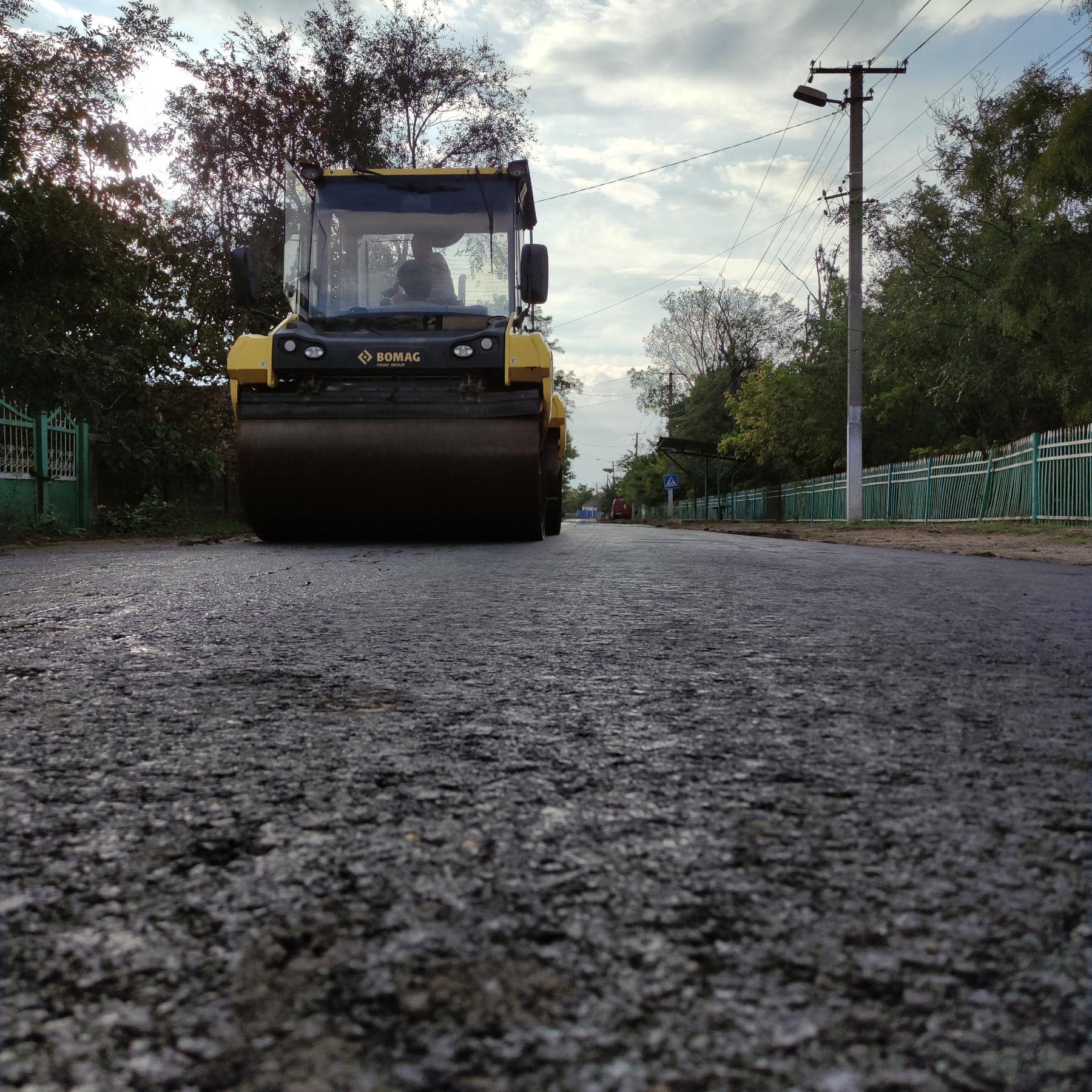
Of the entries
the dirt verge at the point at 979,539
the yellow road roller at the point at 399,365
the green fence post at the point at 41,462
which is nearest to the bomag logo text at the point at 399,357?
the yellow road roller at the point at 399,365

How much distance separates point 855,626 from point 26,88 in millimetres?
11223

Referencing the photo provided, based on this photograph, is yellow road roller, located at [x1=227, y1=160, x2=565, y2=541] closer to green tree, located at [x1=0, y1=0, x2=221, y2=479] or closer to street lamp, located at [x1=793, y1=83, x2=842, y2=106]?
green tree, located at [x1=0, y1=0, x2=221, y2=479]

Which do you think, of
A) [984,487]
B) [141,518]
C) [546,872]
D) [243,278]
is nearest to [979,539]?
[984,487]

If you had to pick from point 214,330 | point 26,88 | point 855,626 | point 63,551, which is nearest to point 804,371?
point 214,330

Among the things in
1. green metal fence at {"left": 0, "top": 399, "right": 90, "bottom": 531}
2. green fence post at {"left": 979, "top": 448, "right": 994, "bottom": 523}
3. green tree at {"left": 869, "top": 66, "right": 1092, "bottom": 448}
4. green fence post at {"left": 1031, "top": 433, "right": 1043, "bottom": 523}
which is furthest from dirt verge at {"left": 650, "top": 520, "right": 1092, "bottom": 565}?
green metal fence at {"left": 0, "top": 399, "right": 90, "bottom": 531}

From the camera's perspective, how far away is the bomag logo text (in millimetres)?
6844

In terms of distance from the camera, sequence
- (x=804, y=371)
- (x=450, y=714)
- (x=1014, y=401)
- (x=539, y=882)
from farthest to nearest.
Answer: (x=804, y=371) → (x=1014, y=401) → (x=450, y=714) → (x=539, y=882)

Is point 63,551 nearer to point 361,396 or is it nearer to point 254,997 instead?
point 361,396

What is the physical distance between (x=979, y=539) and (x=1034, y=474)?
15.7 feet

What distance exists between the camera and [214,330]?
A: 57.9 feet

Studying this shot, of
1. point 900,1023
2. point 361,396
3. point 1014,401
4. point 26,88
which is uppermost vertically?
point 26,88

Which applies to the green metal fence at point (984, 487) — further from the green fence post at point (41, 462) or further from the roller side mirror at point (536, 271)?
the green fence post at point (41, 462)

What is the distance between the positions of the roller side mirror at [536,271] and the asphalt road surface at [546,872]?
598cm

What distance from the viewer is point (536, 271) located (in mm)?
7574
